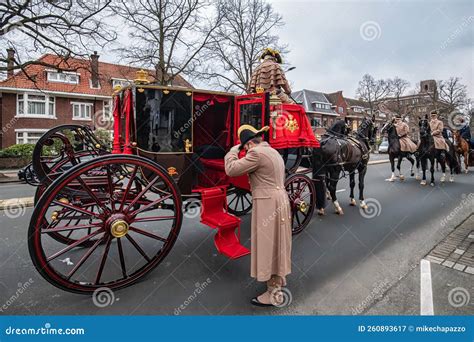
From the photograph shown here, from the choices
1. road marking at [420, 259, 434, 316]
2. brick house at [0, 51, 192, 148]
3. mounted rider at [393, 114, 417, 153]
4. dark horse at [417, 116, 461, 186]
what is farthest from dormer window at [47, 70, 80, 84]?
road marking at [420, 259, 434, 316]

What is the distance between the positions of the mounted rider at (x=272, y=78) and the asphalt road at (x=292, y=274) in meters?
2.30

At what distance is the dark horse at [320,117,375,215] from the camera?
5637 mm

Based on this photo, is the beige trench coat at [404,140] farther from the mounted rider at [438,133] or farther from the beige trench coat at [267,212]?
the beige trench coat at [267,212]

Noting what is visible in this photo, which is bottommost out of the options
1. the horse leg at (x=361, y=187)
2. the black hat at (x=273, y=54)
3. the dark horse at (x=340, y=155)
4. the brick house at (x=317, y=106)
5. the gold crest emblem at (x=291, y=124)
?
the horse leg at (x=361, y=187)

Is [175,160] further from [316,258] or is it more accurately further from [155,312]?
[316,258]

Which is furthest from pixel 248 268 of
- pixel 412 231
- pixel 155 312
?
pixel 412 231

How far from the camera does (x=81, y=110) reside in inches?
829

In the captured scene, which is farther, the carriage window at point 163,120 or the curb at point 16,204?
the curb at point 16,204

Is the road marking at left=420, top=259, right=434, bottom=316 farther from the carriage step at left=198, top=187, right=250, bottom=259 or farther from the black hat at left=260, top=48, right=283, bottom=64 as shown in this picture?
the black hat at left=260, top=48, right=283, bottom=64

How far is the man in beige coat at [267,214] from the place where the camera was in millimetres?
2621

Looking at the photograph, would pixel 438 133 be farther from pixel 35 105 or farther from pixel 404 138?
pixel 35 105

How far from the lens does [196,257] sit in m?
3.76

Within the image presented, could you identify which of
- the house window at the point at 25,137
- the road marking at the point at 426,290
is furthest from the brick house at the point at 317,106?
the road marking at the point at 426,290

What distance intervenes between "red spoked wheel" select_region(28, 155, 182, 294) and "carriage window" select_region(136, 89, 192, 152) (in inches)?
14.6
